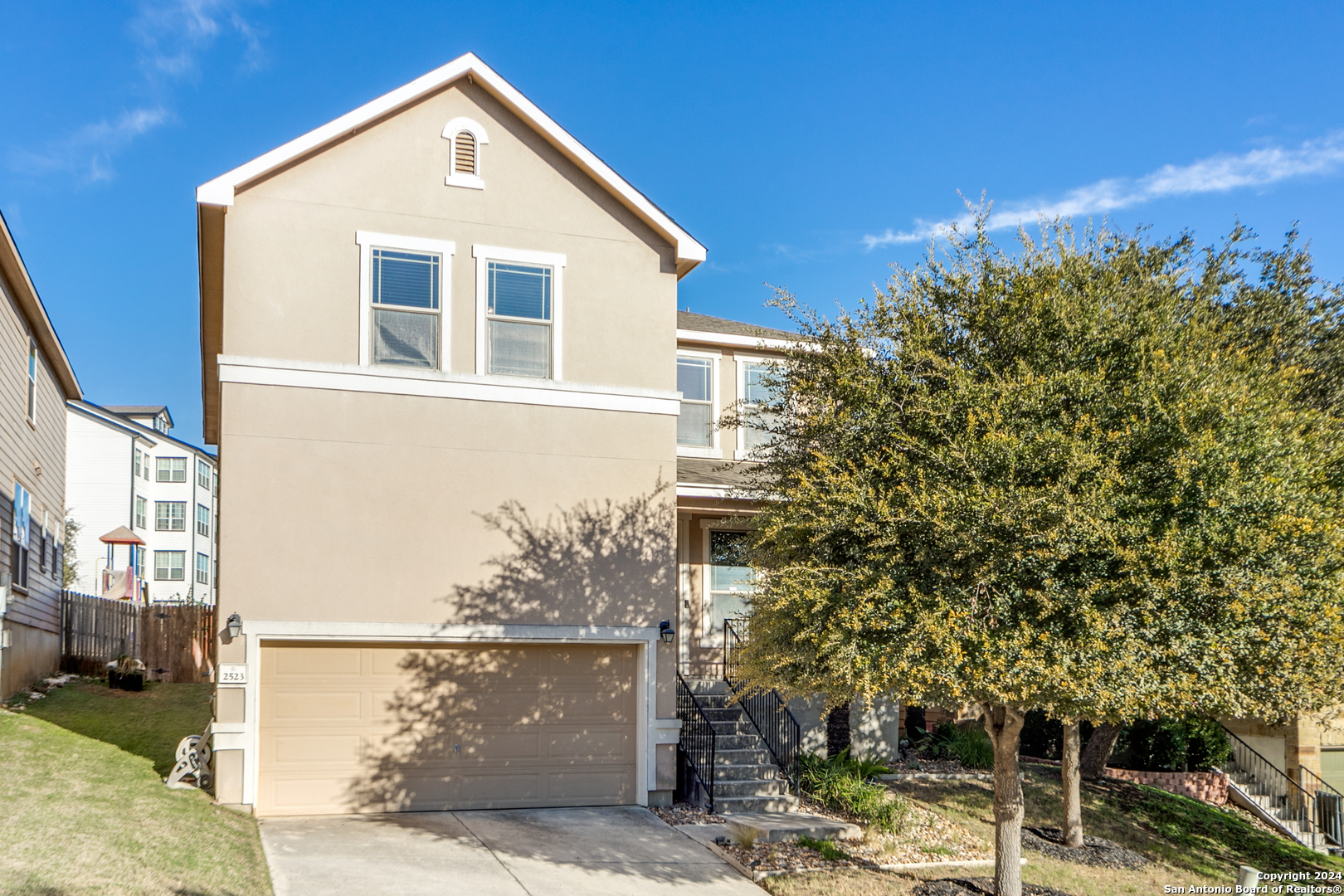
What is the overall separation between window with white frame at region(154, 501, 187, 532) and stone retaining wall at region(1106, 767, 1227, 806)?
40694 mm

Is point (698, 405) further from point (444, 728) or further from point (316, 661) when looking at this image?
point (316, 661)

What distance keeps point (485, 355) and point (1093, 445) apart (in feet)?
23.0

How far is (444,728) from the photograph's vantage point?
12.3m

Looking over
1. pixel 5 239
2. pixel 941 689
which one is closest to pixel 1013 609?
pixel 941 689

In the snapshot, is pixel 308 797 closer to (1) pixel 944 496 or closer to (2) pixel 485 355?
(2) pixel 485 355

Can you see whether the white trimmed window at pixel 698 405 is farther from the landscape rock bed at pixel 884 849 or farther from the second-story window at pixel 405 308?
the landscape rock bed at pixel 884 849

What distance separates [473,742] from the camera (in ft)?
40.7

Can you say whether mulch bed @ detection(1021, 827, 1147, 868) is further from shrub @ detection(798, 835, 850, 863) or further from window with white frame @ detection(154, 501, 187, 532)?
window with white frame @ detection(154, 501, 187, 532)

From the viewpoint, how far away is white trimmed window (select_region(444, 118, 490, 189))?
12.8 metres

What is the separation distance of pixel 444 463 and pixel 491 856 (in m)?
4.36

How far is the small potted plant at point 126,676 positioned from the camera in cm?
1892

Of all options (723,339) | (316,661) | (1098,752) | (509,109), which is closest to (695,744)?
(316,661)

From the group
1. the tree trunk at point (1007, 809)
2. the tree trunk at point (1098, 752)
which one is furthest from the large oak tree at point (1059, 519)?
the tree trunk at point (1098, 752)

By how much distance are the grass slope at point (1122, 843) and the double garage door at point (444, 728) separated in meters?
3.41
